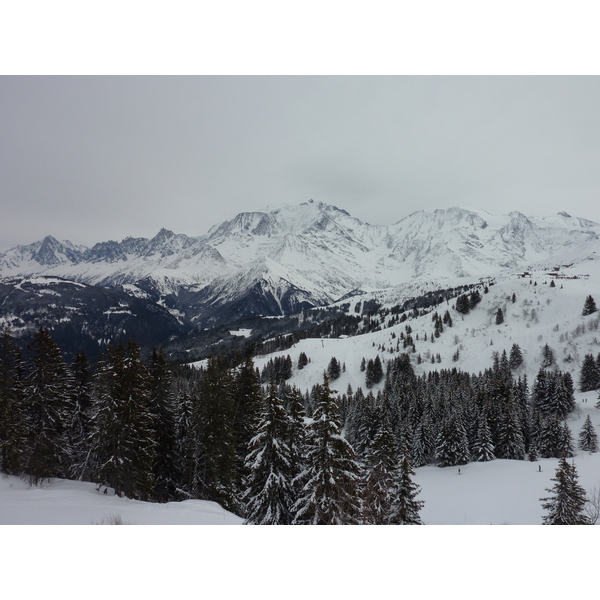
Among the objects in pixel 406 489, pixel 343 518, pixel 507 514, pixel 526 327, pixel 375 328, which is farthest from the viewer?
pixel 375 328

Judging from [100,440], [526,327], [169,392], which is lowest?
[100,440]

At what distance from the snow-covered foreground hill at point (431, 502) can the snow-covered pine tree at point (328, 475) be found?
3.35m

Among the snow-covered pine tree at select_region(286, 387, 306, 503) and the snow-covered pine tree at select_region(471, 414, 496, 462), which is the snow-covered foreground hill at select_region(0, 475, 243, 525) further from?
the snow-covered pine tree at select_region(471, 414, 496, 462)

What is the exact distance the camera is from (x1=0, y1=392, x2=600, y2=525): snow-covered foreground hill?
38.3 feet

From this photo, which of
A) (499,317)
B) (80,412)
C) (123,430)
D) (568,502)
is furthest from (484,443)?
(499,317)

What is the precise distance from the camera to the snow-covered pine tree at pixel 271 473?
17.0m

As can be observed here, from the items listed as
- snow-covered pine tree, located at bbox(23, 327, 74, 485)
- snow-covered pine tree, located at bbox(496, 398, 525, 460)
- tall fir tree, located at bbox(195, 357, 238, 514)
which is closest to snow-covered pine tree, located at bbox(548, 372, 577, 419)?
snow-covered pine tree, located at bbox(496, 398, 525, 460)

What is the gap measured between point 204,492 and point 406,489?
1515 cm

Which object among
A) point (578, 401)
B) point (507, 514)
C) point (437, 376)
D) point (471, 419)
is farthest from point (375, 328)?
point (507, 514)

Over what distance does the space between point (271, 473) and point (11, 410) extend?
54.6 ft

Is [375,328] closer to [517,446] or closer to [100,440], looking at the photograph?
[517,446]

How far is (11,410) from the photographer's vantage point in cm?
1977

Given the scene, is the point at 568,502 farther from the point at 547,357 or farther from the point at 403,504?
the point at 547,357

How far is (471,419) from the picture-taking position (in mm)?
57781
